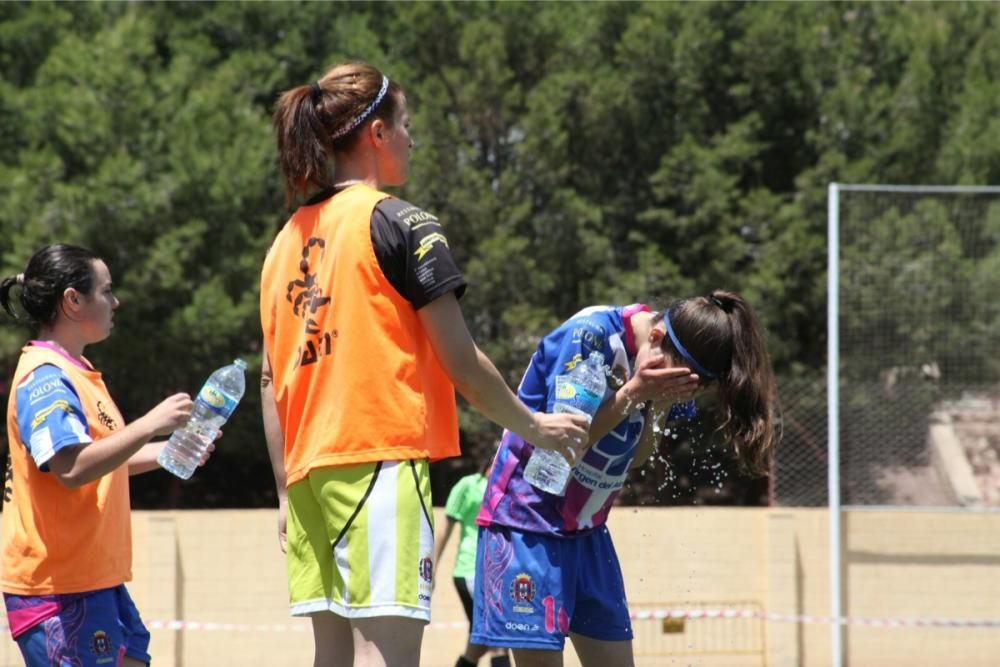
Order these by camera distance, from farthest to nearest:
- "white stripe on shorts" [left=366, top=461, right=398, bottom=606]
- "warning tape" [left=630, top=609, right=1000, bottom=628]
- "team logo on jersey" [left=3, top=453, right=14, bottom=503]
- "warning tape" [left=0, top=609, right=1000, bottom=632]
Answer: "warning tape" [left=630, top=609, right=1000, bottom=628] < "warning tape" [left=0, top=609, right=1000, bottom=632] < "team logo on jersey" [left=3, top=453, right=14, bottom=503] < "white stripe on shorts" [left=366, top=461, right=398, bottom=606]

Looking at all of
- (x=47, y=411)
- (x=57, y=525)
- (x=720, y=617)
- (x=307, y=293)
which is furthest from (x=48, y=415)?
(x=720, y=617)

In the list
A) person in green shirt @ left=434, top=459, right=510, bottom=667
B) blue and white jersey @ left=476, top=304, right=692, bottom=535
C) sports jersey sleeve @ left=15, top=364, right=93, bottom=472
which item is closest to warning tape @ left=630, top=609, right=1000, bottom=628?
person in green shirt @ left=434, top=459, right=510, bottom=667

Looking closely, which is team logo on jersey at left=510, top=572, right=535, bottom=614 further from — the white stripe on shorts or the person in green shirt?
the person in green shirt

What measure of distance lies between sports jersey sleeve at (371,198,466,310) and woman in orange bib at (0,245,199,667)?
952 millimetres

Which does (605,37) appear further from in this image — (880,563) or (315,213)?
(315,213)

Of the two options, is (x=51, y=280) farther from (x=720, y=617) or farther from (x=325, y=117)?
(x=720, y=617)

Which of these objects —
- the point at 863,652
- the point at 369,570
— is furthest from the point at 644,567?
the point at 369,570

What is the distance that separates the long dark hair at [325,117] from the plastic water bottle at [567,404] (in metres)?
1.05

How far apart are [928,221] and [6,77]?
1111 centimetres

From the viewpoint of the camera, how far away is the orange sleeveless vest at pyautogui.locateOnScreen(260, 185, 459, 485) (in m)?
3.07

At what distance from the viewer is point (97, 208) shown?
48.3ft

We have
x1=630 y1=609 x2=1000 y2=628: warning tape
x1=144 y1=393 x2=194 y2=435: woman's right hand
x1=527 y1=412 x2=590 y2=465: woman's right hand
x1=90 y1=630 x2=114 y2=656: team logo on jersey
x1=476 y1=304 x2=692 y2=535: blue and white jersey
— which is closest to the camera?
x1=527 y1=412 x2=590 y2=465: woman's right hand

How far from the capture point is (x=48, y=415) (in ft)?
12.5

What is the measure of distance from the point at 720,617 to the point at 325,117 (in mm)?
9995
